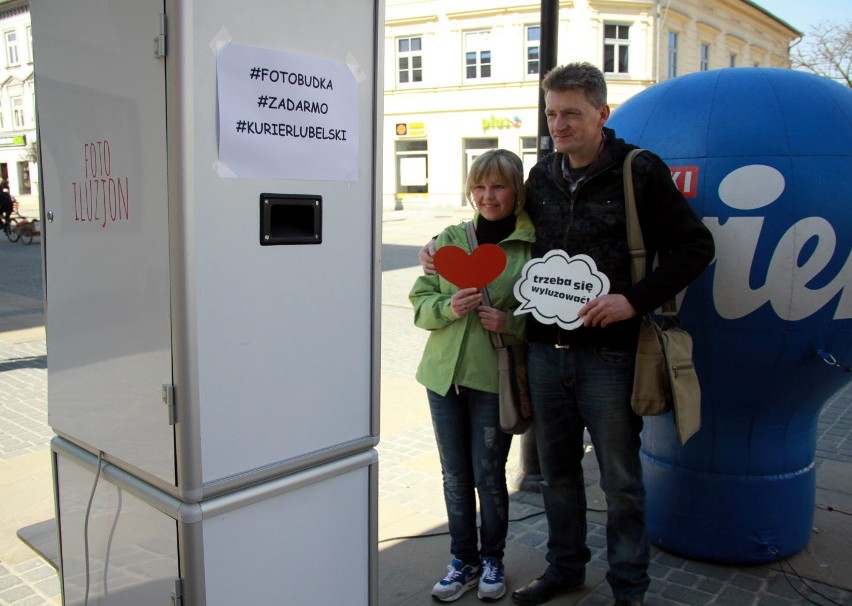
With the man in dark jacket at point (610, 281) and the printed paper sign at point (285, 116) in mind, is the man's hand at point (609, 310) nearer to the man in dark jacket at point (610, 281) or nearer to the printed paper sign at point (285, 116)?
the man in dark jacket at point (610, 281)

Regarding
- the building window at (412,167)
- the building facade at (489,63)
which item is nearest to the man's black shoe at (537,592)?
the building facade at (489,63)

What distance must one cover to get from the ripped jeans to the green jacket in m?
0.07

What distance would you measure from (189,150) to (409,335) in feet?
22.0

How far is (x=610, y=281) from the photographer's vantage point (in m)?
2.71

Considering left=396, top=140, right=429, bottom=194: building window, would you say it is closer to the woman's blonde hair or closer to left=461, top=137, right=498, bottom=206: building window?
left=461, top=137, right=498, bottom=206: building window

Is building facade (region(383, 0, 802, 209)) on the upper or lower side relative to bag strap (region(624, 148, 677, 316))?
upper

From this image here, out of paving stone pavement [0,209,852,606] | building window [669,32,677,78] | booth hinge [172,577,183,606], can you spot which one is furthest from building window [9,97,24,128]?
booth hinge [172,577,183,606]

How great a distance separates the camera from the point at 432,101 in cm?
3103

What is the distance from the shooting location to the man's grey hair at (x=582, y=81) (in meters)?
2.65

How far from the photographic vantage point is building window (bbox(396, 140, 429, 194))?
32031mm

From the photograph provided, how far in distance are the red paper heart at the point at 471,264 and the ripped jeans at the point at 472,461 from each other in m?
0.45

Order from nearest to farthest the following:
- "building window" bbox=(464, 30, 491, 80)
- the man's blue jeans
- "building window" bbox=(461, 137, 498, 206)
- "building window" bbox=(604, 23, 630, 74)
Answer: the man's blue jeans, "building window" bbox=(604, 23, 630, 74), "building window" bbox=(464, 30, 491, 80), "building window" bbox=(461, 137, 498, 206)

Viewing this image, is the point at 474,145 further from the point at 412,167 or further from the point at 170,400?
the point at 170,400

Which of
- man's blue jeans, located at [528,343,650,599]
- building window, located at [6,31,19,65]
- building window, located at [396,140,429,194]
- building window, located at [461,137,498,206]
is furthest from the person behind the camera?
building window, located at [6,31,19,65]
